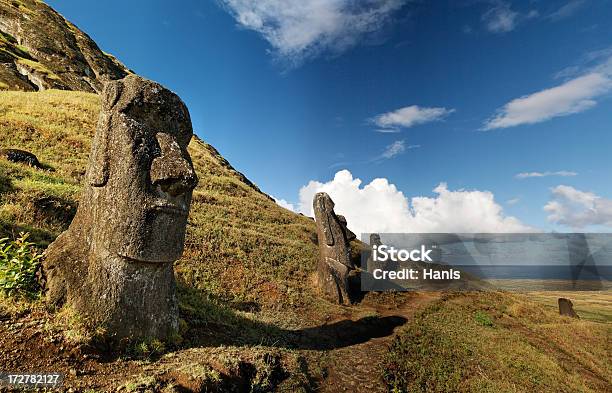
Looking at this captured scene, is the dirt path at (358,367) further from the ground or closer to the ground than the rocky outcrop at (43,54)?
closer to the ground

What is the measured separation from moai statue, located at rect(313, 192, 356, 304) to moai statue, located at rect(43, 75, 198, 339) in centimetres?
1090

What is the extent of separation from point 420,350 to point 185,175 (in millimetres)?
10749

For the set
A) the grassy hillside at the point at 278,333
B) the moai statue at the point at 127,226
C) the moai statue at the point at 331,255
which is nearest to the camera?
the grassy hillside at the point at 278,333

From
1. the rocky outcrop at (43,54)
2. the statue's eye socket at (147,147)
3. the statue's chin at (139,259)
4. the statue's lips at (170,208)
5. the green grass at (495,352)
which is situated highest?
the rocky outcrop at (43,54)

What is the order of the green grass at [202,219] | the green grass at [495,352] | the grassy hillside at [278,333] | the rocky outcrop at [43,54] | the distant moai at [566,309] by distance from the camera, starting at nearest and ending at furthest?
1. the grassy hillside at [278,333]
2. the green grass at [495,352]
3. the green grass at [202,219]
4. the distant moai at [566,309]
5. the rocky outcrop at [43,54]

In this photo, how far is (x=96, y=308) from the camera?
750cm

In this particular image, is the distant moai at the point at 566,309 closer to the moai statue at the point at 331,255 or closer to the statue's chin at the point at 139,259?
the moai statue at the point at 331,255

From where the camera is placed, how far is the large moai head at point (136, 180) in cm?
770

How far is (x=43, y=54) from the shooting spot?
70.8m

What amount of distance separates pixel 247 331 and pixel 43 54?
273 feet

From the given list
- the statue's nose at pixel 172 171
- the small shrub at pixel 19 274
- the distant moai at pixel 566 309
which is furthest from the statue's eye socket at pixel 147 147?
the distant moai at pixel 566 309

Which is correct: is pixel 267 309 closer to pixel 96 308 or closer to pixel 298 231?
pixel 96 308

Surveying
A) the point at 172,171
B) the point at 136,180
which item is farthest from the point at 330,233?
the point at 136,180

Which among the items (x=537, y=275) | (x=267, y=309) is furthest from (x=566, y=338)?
(x=537, y=275)
